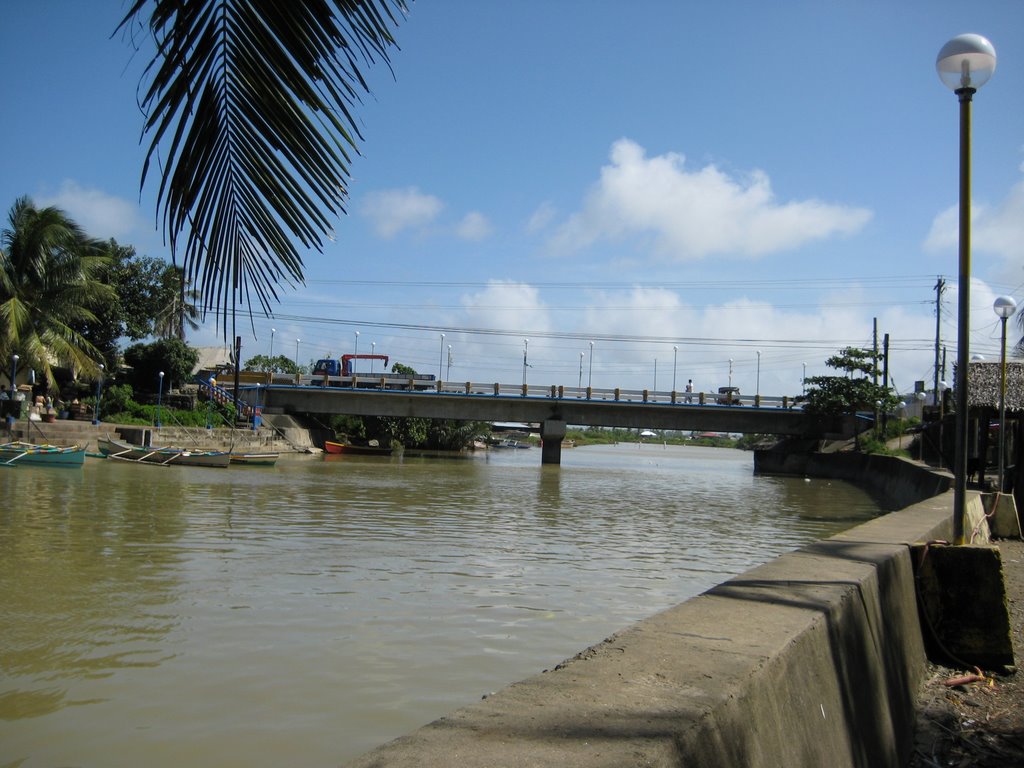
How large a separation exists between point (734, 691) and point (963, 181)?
604 centimetres

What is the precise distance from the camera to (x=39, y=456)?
3153cm

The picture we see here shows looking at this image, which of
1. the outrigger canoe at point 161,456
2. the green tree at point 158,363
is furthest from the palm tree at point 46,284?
the green tree at point 158,363

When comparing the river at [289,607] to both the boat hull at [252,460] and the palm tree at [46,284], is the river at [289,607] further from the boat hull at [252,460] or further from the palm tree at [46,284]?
the palm tree at [46,284]

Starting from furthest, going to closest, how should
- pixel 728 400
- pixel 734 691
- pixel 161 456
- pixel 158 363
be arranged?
pixel 728 400 < pixel 158 363 < pixel 161 456 < pixel 734 691

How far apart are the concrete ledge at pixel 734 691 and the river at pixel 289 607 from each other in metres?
3.10

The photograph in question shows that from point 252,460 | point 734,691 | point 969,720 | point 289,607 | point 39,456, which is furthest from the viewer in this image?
point 252,460

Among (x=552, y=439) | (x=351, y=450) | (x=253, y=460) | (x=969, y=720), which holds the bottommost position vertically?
(x=351, y=450)

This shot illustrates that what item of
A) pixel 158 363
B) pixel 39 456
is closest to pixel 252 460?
pixel 39 456

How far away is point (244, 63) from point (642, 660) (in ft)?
8.79

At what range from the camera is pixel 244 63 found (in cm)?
296

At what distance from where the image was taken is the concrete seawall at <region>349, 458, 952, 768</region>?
2508 millimetres

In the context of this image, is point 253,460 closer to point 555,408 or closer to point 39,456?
point 39,456

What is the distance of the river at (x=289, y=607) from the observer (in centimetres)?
664

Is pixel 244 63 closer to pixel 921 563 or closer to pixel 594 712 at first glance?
pixel 594 712
